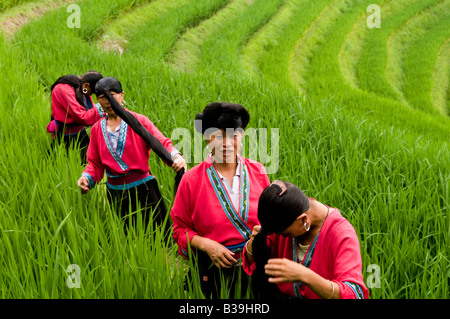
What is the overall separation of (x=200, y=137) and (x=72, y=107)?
93 centimetres

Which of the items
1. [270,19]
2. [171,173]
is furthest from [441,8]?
[171,173]

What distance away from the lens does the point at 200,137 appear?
301 cm

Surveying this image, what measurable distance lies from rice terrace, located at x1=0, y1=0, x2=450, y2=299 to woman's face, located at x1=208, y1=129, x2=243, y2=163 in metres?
0.41

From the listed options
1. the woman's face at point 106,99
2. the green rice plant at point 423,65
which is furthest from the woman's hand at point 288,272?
the green rice plant at point 423,65

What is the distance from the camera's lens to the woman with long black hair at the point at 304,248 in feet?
3.50

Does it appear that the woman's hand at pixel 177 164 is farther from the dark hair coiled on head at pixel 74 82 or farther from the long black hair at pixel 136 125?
the dark hair coiled on head at pixel 74 82

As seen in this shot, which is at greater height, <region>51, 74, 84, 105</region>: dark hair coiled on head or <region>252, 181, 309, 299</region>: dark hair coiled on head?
<region>51, 74, 84, 105</region>: dark hair coiled on head

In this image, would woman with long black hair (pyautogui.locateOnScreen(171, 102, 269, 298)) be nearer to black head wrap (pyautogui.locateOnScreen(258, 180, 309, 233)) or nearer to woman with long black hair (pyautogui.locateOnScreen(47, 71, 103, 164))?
black head wrap (pyautogui.locateOnScreen(258, 180, 309, 233))

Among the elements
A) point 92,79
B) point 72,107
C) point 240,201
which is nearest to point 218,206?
point 240,201

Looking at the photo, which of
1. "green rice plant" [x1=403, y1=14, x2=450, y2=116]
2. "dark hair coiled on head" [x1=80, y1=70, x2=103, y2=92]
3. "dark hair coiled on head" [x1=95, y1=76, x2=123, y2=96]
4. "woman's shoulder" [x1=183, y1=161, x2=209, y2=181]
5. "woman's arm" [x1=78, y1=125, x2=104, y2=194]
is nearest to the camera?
"woman's shoulder" [x1=183, y1=161, x2=209, y2=181]

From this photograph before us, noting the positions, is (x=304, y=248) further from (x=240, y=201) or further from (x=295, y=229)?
(x=240, y=201)

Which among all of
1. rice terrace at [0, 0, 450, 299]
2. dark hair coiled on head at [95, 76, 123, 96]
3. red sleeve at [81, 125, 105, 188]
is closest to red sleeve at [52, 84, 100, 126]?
rice terrace at [0, 0, 450, 299]

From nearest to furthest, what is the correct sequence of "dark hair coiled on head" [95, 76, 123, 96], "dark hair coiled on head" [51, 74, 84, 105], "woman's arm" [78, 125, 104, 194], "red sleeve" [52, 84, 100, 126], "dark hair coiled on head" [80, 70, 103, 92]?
1. "dark hair coiled on head" [95, 76, 123, 96]
2. "woman's arm" [78, 125, 104, 194]
3. "dark hair coiled on head" [80, 70, 103, 92]
4. "red sleeve" [52, 84, 100, 126]
5. "dark hair coiled on head" [51, 74, 84, 105]

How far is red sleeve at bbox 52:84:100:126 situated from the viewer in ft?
9.27
